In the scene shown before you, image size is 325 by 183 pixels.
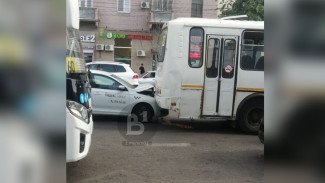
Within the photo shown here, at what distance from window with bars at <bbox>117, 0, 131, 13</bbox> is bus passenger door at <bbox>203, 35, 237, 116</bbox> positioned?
51.5ft

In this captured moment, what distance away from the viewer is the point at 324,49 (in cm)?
172

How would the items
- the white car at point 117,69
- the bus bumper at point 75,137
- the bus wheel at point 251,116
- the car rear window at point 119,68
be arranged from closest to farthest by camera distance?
the bus bumper at point 75,137
the bus wheel at point 251,116
the white car at point 117,69
the car rear window at point 119,68

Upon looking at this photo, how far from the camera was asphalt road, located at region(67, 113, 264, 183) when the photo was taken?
4668mm

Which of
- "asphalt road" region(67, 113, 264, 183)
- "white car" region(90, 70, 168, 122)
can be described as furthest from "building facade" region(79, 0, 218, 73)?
"asphalt road" region(67, 113, 264, 183)

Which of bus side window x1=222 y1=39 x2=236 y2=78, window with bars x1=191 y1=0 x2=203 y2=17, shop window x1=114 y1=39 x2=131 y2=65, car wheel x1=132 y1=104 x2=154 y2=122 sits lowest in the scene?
car wheel x1=132 y1=104 x2=154 y2=122

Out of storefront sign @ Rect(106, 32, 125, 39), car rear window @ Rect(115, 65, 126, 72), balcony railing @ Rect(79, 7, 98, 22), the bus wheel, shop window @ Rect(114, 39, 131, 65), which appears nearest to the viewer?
the bus wheel

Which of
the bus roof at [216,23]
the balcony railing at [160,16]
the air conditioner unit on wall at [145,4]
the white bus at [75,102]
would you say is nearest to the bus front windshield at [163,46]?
the bus roof at [216,23]

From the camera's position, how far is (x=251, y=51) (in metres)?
7.54

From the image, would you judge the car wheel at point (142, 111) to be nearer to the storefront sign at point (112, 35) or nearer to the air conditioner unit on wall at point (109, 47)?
the air conditioner unit on wall at point (109, 47)

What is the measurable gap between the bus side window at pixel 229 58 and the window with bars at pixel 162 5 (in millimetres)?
15411

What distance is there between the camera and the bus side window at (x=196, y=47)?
7.40 m

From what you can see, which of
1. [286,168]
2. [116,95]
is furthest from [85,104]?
[116,95]

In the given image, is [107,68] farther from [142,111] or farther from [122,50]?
[122,50]

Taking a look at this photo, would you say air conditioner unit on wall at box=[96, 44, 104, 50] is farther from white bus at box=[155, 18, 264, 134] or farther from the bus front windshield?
white bus at box=[155, 18, 264, 134]
